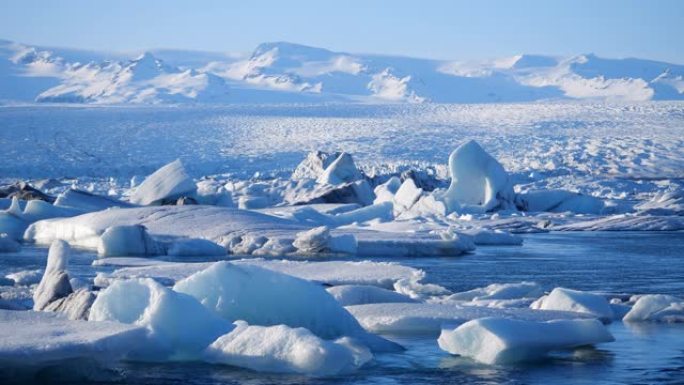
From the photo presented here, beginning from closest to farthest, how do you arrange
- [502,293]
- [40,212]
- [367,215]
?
1. [502,293]
2. [40,212]
3. [367,215]

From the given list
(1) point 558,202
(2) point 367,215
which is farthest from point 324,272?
(1) point 558,202

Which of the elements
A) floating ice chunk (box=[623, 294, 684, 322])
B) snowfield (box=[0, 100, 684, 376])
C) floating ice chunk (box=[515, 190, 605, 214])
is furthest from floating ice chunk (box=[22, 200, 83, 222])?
floating ice chunk (box=[623, 294, 684, 322])

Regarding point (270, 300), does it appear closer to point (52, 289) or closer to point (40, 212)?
point (52, 289)

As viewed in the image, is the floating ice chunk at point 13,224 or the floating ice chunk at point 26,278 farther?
the floating ice chunk at point 13,224

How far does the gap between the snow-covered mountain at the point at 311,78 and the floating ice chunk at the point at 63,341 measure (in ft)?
207

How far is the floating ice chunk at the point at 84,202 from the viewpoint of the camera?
1576 cm

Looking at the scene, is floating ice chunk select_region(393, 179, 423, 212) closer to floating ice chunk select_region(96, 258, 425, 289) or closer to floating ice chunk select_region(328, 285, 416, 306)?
floating ice chunk select_region(96, 258, 425, 289)

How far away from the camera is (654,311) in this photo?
6.59m

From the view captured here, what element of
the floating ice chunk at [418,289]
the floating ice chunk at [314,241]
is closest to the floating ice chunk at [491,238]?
the floating ice chunk at [314,241]

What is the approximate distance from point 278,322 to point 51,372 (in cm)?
125

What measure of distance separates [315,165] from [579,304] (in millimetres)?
18788

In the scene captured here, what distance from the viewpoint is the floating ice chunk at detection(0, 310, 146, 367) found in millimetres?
4449

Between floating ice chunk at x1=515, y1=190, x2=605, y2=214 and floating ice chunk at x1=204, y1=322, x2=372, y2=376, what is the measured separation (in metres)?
14.0

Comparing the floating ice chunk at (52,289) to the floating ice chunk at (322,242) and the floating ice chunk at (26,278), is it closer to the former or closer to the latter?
the floating ice chunk at (26,278)
